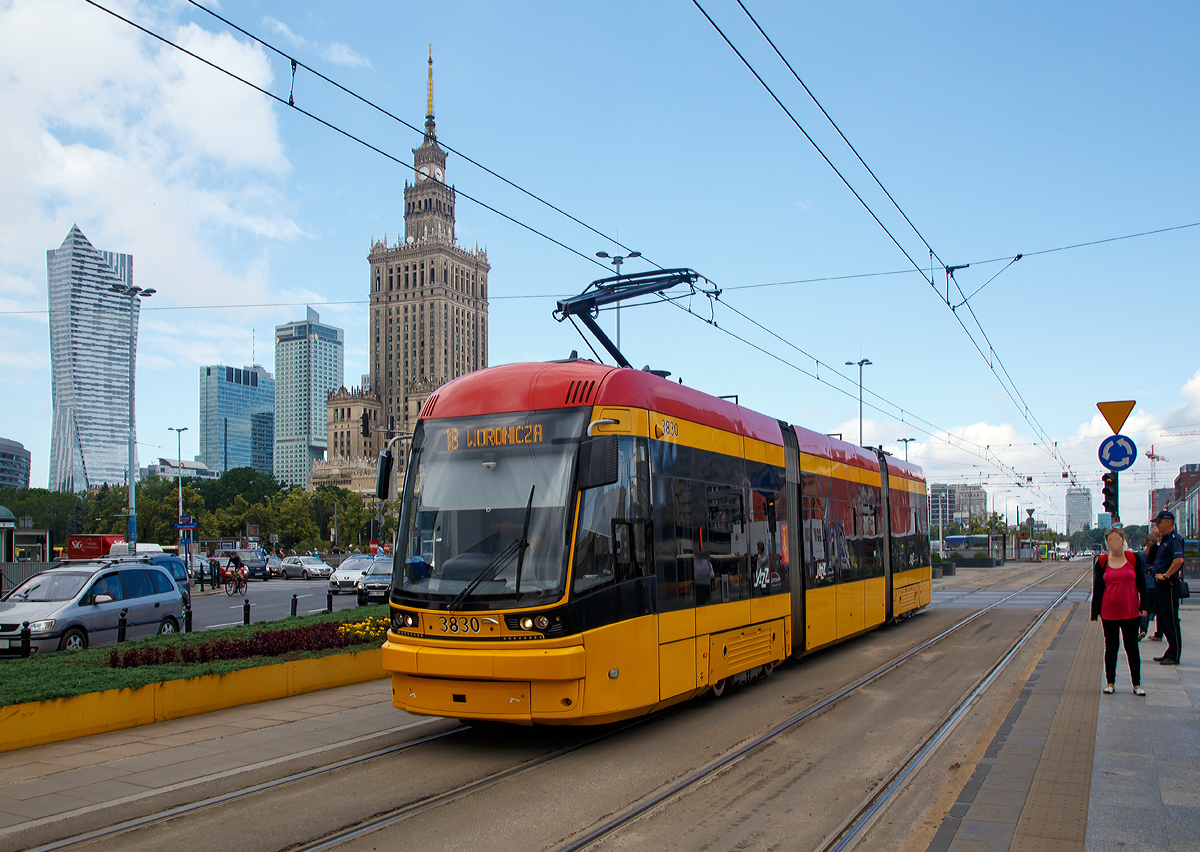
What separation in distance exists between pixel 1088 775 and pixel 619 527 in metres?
4.06

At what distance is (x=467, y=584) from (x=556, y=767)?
5.43 ft

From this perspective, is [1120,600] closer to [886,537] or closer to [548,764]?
[548,764]

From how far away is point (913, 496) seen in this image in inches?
832

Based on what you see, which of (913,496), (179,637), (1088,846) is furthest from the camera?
(913,496)

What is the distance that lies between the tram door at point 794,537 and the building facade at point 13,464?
193 metres

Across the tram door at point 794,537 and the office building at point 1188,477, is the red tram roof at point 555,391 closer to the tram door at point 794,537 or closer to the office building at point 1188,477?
the tram door at point 794,537

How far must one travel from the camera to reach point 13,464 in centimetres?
18100

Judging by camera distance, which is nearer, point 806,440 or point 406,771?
point 406,771

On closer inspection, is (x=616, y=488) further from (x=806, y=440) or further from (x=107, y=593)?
(x=107, y=593)

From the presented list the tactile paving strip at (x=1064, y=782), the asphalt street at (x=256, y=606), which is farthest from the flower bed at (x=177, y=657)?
the tactile paving strip at (x=1064, y=782)

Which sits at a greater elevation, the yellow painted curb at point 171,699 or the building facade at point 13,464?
the building facade at point 13,464

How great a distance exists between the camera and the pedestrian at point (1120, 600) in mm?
9781

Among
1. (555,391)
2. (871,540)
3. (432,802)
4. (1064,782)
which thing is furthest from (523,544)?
(871,540)

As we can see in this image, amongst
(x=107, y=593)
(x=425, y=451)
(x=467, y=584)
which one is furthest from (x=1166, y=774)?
(x=107, y=593)
